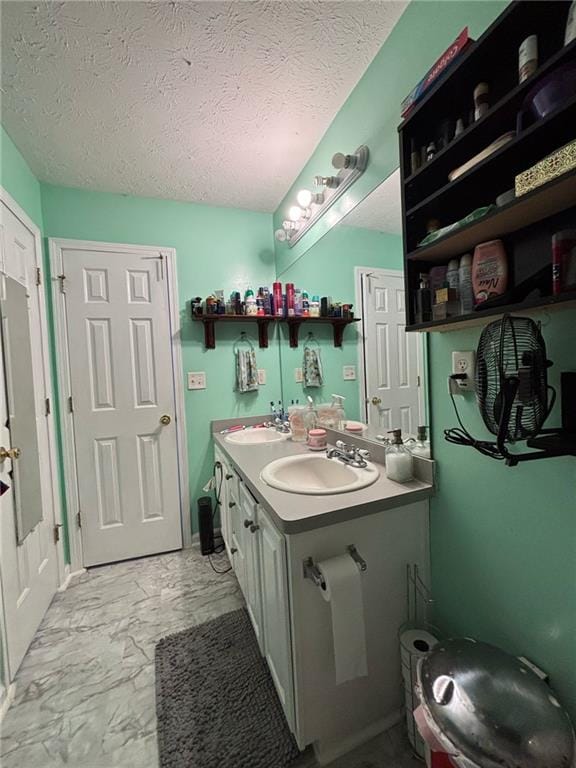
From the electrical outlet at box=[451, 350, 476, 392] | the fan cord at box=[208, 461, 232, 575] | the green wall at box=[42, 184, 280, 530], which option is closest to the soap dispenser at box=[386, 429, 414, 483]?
the electrical outlet at box=[451, 350, 476, 392]

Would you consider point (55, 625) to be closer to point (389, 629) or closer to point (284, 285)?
point (389, 629)

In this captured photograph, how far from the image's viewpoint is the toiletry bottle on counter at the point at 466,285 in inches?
32.9

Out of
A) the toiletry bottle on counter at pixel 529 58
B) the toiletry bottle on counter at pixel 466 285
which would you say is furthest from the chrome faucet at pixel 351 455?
the toiletry bottle on counter at pixel 529 58

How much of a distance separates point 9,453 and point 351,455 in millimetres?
1469

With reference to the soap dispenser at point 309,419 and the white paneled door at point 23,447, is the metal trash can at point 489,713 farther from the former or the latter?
the white paneled door at point 23,447

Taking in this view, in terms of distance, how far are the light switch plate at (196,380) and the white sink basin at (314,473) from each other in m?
1.08

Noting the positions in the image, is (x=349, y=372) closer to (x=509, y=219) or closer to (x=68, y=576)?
(x=509, y=219)

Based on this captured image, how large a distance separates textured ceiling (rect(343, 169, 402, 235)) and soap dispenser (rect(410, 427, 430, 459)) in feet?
2.52

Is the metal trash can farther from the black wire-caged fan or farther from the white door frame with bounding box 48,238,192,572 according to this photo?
the white door frame with bounding box 48,238,192,572

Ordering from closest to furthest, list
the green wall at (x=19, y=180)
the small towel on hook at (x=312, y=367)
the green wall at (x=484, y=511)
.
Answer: the green wall at (x=484, y=511) → the green wall at (x=19, y=180) → the small towel on hook at (x=312, y=367)

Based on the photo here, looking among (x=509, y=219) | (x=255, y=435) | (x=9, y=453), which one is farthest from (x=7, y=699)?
(x=509, y=219)

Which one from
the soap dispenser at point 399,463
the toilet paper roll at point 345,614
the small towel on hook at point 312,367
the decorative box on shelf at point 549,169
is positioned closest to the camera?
the decorative box on shelf at point 549,169

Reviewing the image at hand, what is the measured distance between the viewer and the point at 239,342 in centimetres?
231

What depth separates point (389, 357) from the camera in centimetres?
132
